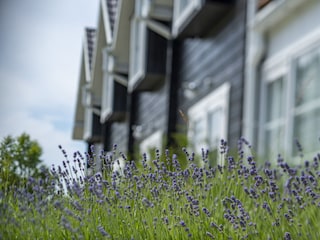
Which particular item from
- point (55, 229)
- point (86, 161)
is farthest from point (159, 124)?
point (55, 229)

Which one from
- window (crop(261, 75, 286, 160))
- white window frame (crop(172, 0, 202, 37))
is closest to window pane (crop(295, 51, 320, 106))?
window (crop(261, 75, 286, 160))

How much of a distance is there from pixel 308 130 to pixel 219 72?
10.8 ft

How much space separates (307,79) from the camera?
7.09m

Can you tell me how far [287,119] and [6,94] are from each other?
3746 mm

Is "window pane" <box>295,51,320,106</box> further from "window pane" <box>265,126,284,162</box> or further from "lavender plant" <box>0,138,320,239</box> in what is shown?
"lavender plant" <box>0,138,320,239</box>

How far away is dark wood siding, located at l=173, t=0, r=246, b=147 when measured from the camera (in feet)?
29.7

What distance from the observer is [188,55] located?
1198cm

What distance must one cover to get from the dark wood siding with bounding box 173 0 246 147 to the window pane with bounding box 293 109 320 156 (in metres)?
1.73

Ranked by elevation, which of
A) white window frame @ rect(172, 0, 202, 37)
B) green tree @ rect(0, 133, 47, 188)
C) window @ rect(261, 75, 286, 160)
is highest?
white window frame @ rect(172, 0, 202, 37)

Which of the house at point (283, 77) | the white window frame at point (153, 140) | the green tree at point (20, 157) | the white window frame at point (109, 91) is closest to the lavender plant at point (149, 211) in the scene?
the green tree at point (20, 157)

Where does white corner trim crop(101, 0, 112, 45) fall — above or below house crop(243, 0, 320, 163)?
above

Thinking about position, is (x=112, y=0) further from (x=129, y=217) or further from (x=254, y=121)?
(x=129, y=217)

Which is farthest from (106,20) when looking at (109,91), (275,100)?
(275,100)

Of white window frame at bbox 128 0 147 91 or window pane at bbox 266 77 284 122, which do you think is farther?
white window frame at bbox 128 0 147 91
